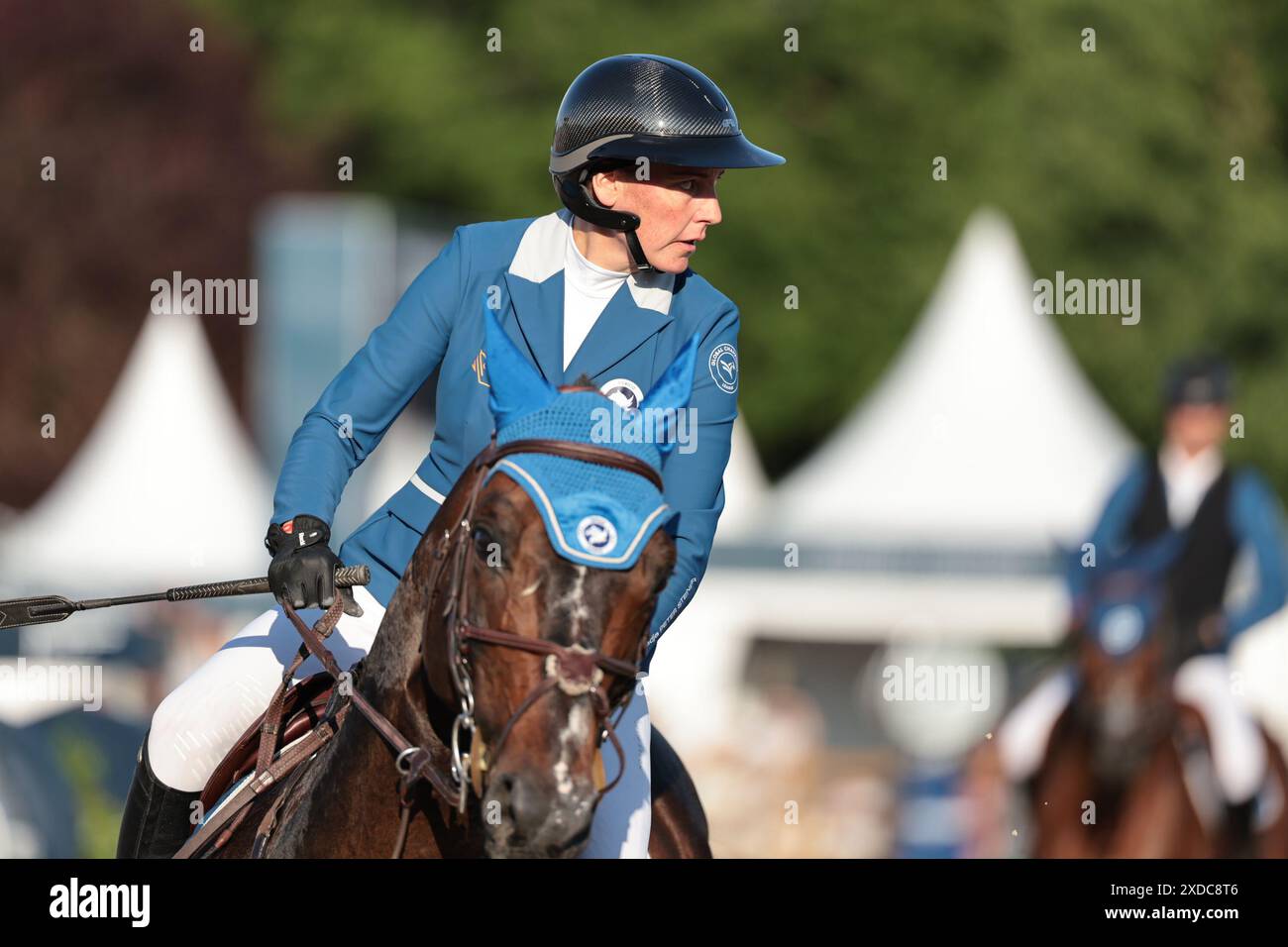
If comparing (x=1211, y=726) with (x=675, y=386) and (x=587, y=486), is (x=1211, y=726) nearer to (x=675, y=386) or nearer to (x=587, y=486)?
(x=675, y=386)

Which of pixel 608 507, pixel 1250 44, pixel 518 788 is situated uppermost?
Result: pixel 1250 44

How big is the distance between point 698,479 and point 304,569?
944 millimetres

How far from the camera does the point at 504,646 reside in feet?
11.9

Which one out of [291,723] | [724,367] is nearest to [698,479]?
[724,367]

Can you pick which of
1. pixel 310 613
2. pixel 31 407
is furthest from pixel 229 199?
pixel 310 613

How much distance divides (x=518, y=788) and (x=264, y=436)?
1745cm

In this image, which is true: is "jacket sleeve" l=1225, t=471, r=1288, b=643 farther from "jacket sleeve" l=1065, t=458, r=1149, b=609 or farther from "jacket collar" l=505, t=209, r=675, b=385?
"jacket collar" l=505, t=209, r=675, b=385

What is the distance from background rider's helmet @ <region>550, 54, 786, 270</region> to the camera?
4.52 metres

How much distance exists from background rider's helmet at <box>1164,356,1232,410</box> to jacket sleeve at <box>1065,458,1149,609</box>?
583 mm

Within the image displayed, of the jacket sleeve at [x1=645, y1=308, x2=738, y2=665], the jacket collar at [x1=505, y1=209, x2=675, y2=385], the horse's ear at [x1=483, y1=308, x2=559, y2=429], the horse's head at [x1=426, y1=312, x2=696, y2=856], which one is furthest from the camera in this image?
the jacket collar at [x1=505, y1=209, x2=675, y2=385]

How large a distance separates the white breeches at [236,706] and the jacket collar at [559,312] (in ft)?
2.39

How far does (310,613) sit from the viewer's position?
5410mm

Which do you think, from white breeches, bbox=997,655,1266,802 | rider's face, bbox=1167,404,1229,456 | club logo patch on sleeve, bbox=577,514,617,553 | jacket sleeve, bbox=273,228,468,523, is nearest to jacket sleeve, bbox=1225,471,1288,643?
rider's face, bbox=1167,404,1229,456
